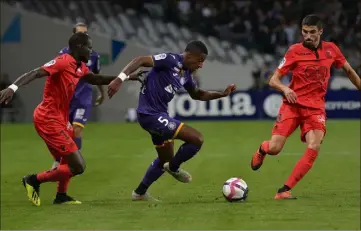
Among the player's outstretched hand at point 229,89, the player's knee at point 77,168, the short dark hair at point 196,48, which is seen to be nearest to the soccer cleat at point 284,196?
the player's outstretched hand at point 229,89

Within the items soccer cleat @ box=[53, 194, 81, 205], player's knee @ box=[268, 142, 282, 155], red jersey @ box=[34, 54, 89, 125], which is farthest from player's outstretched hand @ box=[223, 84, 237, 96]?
soccer cleat @ box=[53, 194, 81, 205]

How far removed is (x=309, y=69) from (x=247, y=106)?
19608 mm

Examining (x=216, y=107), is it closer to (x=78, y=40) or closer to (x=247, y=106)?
(x=247, y=106)

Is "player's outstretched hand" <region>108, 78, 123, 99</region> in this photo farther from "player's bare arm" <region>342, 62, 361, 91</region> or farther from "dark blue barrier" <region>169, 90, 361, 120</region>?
"dark blue barrier" <region>169, 90, 361, 120</region>

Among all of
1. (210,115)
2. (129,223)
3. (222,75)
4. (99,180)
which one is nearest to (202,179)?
(99,180)

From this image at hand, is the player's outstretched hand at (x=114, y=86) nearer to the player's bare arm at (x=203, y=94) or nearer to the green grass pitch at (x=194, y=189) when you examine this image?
the green grass pitch at (x=194, y=189)

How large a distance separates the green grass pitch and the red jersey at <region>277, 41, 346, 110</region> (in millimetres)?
1303

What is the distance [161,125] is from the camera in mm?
10805

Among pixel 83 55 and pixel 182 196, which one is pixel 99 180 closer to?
pixel 182 196

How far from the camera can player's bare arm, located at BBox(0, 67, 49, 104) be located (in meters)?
9.45

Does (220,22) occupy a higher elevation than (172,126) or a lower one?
higher

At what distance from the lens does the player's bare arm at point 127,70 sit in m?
9.81

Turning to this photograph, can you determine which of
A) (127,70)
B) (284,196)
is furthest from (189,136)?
(284,196)

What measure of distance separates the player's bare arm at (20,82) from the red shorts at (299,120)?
123 inches
